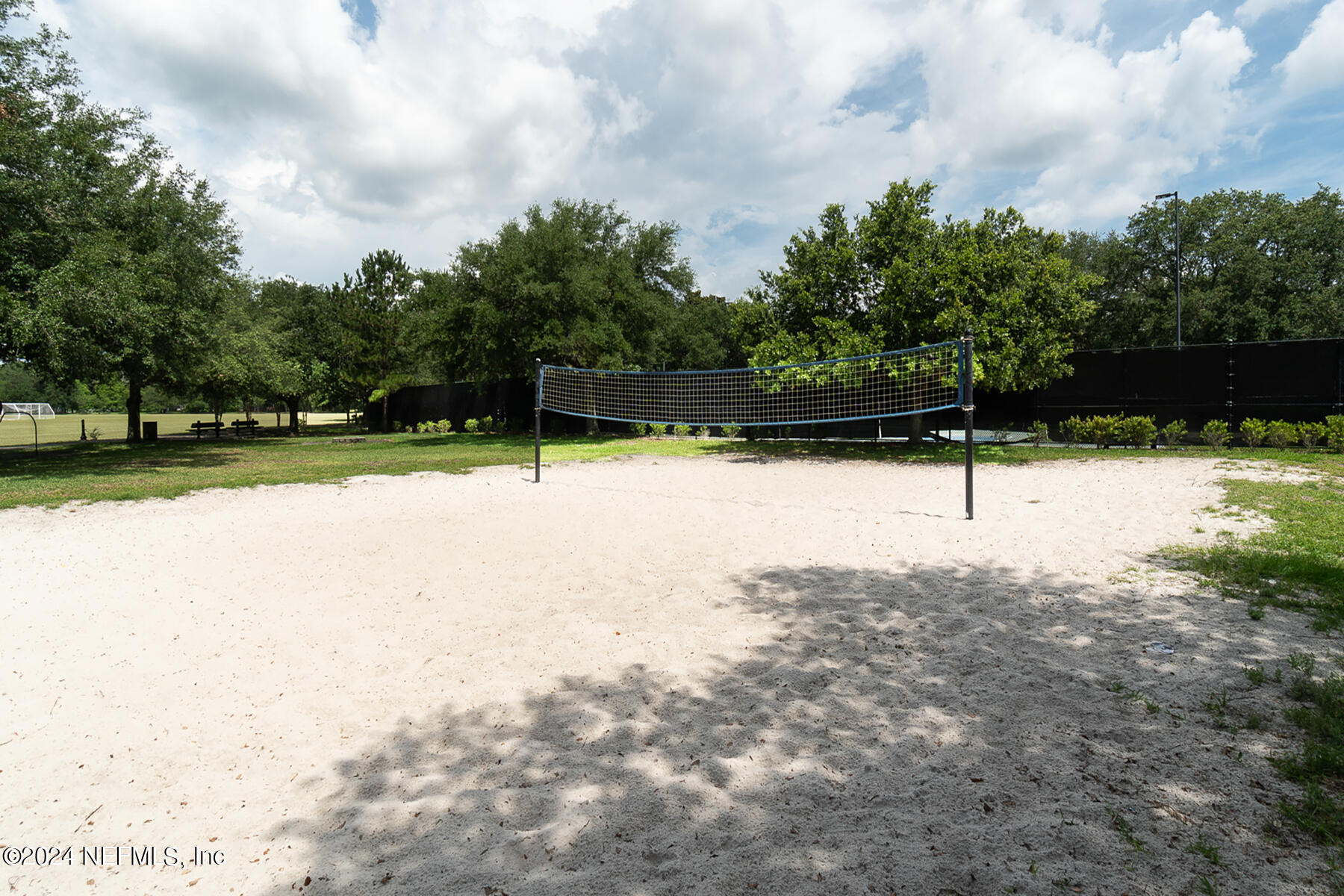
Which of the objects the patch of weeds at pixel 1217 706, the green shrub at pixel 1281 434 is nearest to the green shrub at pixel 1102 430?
the green shrub at pixel 1281 434

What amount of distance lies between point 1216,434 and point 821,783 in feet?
49.0

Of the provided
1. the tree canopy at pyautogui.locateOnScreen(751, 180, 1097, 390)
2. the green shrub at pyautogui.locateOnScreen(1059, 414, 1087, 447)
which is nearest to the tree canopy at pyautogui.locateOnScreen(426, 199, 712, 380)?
the tree canopy at pyautogui.locateOnScreen(751, 180, 1097, 390)

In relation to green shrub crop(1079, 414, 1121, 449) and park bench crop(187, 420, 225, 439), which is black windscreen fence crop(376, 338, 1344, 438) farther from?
park bench crop(187, 420, 225, 439)

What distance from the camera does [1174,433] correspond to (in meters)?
13.3

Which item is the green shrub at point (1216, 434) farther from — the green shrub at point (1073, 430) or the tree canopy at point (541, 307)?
the tree canopy at point (541, 307)

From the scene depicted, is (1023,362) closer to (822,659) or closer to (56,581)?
(822,659)

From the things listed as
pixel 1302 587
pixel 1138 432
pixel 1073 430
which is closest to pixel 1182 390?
pixel 1138 432

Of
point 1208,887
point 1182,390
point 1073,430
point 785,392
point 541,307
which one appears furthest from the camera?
point 541,307

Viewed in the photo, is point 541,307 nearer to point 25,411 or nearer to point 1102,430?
point 1102,430

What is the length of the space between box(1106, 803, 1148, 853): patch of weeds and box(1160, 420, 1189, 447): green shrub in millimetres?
14253

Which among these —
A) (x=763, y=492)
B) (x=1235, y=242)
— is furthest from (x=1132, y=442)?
(x=1235, y=242)

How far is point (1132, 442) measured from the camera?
13516 millimetres

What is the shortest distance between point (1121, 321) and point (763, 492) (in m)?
28.3

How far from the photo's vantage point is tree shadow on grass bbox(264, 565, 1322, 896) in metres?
1.89
